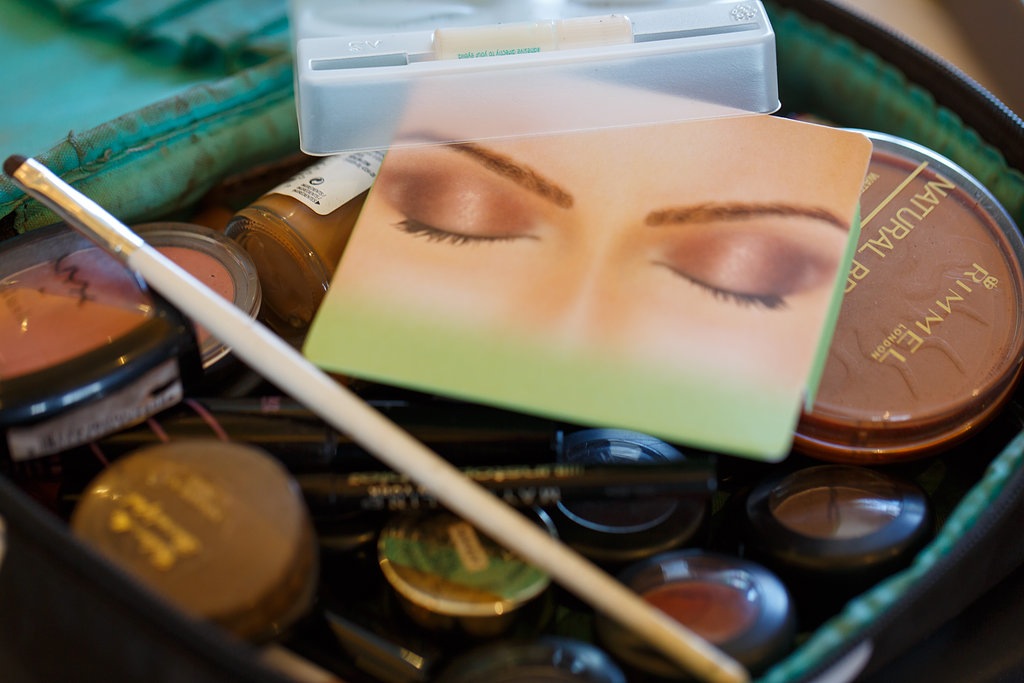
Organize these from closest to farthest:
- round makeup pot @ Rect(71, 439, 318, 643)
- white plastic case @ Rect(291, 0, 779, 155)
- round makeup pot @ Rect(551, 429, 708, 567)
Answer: round makeup pot @ Rect(71, 439, 318, 643), round makeup pot @ Rect(551, 429, 708, 567), white plastic case @ Rect(291, 0, 779, 155)

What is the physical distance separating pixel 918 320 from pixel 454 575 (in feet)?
1.02

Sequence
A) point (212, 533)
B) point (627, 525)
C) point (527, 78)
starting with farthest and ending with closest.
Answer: point (527, 78) < point (627, 525) < point (212, 533)

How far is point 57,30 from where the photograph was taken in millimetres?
757

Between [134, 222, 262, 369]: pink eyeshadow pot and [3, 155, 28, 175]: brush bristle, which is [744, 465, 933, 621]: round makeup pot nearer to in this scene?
[134, 222, 262, 369]: pink eyeshadow pot

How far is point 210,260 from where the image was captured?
0.57m

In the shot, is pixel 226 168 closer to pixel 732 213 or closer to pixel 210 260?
pixel 210 260

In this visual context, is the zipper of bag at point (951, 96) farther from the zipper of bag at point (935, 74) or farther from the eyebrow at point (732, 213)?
the eyebrow at point (732, 213)

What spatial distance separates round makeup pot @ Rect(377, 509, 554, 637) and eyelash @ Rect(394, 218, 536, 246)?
0.15 meters

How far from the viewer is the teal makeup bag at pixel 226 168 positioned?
1.27 feet

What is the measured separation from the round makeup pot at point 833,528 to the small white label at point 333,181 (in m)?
0.30

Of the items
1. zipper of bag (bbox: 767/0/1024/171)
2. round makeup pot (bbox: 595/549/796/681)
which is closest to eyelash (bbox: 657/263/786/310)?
round makeup pot (bbox: 595/549/796/681)

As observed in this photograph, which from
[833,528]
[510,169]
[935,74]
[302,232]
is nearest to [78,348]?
[302,232]

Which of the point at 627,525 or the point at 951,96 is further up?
the point at 951,96

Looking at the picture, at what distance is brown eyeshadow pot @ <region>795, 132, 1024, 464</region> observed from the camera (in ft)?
1.71
